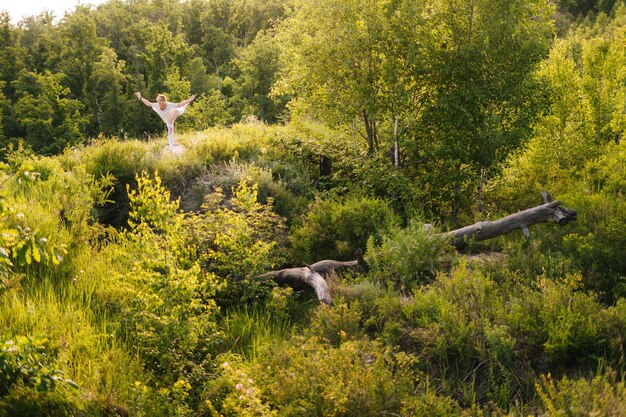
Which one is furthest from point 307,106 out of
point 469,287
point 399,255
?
Result: point 469,287

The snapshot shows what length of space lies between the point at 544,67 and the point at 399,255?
31.1 ft

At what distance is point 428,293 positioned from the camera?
22.8ft

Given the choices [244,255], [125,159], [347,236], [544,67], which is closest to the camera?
[244,255]

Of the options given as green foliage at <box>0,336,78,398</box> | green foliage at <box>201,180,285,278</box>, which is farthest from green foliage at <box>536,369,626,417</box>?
green foliage at <box>201,180,285,278</box>

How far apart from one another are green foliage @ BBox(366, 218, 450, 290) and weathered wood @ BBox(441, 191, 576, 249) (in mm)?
401

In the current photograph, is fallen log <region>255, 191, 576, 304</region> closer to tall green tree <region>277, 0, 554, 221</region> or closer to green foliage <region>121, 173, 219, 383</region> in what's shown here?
green foliage <region>121, 173, 219, 383</region>

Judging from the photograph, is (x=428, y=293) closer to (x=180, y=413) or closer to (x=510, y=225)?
(x=510, y=225)

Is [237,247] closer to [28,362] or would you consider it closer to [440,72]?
[28,362]

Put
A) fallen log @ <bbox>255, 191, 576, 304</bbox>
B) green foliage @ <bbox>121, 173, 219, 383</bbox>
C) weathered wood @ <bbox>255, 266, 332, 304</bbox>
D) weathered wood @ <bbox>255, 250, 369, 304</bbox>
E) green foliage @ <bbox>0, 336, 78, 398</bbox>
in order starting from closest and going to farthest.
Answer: green foliage @ <bbox>0, 336, 78, 398</bbox> < green foliage @ <bbox>121, 173, 219, 383</bbox> < weathered wood @ <bbox>255, 266, 332, 304</bbox> < weathered wood @ <bbox>255, 250, 369, 304</bbox> < fallen log @ <bbox>255, 191, 576, 304</bbox>

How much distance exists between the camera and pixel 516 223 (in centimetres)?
887

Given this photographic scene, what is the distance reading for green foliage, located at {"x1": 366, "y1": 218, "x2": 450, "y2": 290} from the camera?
796 cm

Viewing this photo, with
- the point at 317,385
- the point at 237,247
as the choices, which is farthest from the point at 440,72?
the point at 317,385

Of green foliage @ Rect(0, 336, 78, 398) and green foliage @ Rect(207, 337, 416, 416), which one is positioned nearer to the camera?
green foliage @ Rect(0, 336, 78, 398)

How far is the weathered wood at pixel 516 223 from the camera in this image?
8620mm
